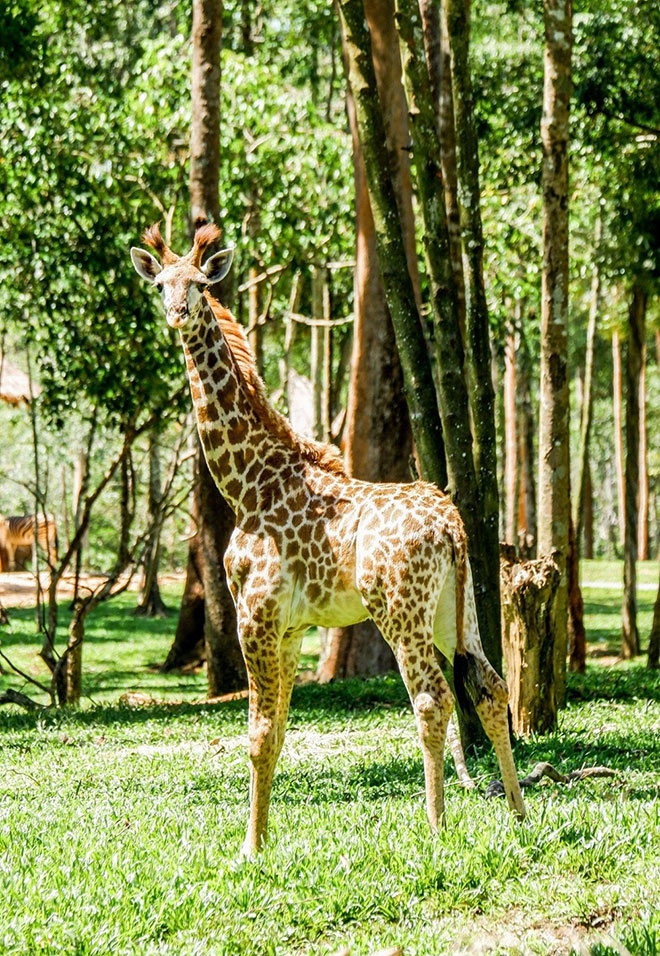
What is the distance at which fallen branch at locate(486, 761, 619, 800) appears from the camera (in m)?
6.79

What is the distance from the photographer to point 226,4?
835 inches

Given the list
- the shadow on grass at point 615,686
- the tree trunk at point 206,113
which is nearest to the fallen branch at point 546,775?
the shadow on grass at point 615,686

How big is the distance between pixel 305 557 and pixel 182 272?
1731 mm

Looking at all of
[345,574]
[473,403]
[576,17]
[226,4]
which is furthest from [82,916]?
[226,4]

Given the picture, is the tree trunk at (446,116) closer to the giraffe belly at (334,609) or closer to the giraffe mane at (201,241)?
the giraffe mane at (201,241)

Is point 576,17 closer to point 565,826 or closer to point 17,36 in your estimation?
point 17,36

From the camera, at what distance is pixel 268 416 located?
268 inches

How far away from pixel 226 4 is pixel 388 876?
760 inches

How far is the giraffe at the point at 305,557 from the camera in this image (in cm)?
598

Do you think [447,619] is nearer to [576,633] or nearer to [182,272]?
[182,272]

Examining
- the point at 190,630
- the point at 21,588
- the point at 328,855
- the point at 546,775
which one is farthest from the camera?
the point at 21,588

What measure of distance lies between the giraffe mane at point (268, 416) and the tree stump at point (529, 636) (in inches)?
86.9

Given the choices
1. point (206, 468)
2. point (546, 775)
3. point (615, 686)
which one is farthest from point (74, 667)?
point (546, 775)

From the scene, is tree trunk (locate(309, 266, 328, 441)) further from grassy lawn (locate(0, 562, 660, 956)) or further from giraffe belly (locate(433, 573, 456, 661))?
giraffe belly (locate(433, 573, 456, 661))
